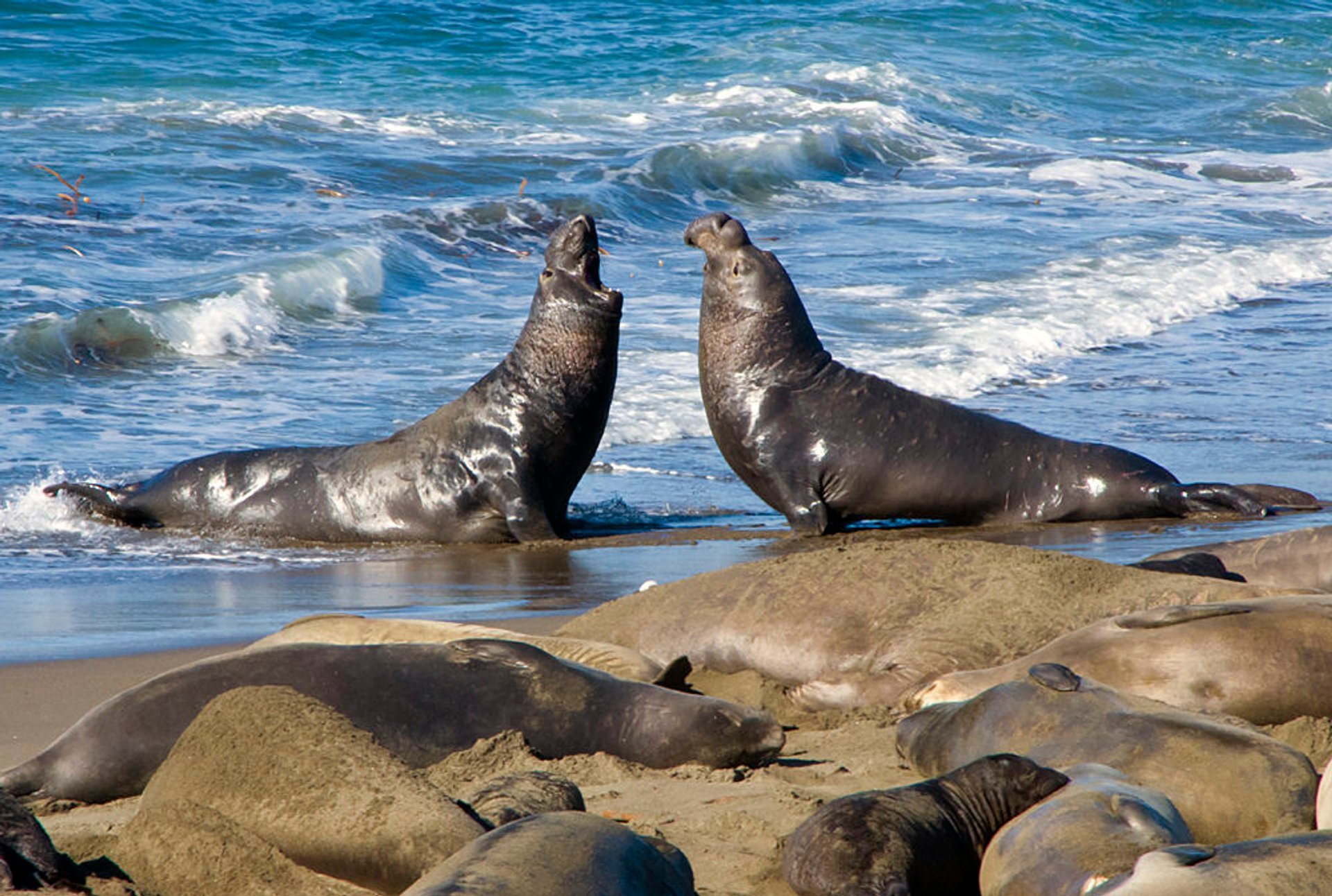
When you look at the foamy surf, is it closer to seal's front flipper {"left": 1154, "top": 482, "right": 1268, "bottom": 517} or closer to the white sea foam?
the white sea foam

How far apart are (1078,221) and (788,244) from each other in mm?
3963

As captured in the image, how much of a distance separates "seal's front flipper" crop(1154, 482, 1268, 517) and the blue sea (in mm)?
220

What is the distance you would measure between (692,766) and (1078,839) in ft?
4.02

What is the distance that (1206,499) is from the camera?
336 inches

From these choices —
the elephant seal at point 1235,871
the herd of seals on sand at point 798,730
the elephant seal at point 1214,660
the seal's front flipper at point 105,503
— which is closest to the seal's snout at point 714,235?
the seal's front flipper at point 105,503

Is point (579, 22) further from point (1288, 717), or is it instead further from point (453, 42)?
point (1288, 717)

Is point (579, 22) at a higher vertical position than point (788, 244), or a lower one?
higher

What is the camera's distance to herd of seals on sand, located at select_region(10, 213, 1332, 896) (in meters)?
2.94

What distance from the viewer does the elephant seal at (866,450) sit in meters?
8.96

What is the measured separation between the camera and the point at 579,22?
32000 millimetres

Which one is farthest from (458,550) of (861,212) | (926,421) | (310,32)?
(310,32)

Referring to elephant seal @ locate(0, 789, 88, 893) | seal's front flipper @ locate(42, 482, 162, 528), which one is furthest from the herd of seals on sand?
seal's front flipper @ locate(42, 482, 162, 528)

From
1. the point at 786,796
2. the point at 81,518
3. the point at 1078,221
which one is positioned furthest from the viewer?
the point at 1078,221

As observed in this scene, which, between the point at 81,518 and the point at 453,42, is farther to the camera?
the point at 453,42
